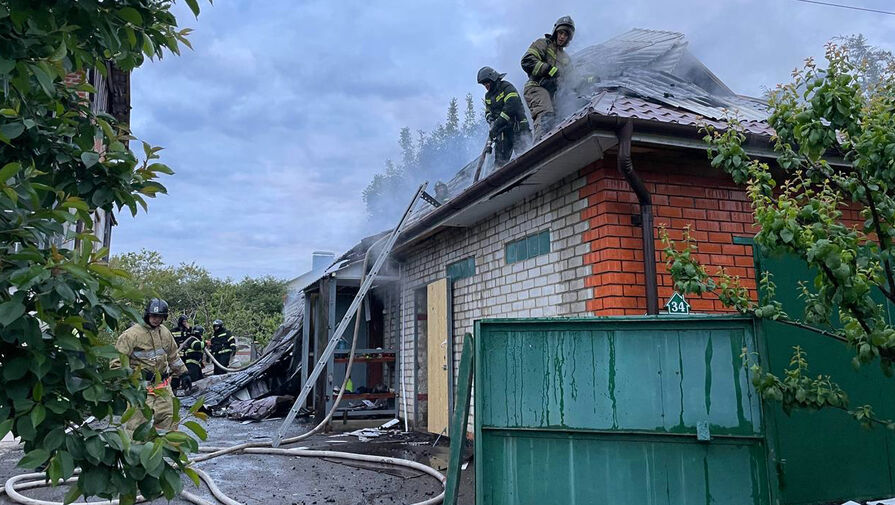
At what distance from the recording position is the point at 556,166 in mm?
5047

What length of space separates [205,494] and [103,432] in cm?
382

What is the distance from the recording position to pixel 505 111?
743 cm

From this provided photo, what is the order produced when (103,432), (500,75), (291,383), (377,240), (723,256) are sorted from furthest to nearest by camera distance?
(291,383) < (377,240) < (500,75) < (723,256) < (103,432)

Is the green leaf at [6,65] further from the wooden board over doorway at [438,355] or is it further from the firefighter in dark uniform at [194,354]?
the firefighter in dark uniform at [194,354]

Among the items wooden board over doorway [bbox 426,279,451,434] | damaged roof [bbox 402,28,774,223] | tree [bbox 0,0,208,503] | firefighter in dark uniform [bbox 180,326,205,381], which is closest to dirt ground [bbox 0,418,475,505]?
wooden board over doorway [bbox 426,279,451,434]

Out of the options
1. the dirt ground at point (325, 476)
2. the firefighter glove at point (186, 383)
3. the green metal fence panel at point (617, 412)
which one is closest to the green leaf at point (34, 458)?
the green metal fence panel at point (617, 412)

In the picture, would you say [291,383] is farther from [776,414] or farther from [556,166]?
[776,414]

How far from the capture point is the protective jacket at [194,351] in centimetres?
1450

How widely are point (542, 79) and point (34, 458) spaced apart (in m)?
6.38

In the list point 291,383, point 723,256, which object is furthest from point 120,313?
point 291,383

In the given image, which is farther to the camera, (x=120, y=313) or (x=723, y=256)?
(x=723, y=256)

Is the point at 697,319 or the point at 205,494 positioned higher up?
the point at 697,319

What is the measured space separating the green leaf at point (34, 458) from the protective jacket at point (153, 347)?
4.80m

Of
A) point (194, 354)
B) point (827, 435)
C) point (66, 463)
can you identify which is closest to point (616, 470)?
point (827, 435)
